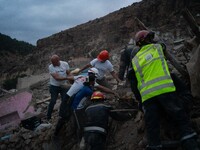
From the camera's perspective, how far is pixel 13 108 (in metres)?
8.10

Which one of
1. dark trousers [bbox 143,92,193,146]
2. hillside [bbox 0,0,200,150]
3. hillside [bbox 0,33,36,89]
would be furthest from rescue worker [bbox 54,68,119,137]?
hillside [bbox 0,33,36,89]

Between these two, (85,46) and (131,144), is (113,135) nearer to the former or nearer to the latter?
(131,144)

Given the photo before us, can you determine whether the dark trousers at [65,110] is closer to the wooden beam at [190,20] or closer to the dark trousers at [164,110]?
the dark trousers at [164,110]

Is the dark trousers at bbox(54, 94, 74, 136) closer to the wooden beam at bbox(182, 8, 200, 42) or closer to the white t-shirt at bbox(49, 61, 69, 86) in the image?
the white t-shirt at bbox(49, 61, 69, 86)

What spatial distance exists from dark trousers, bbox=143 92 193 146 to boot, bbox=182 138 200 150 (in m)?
0.08

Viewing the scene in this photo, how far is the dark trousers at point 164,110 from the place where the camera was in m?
3.01

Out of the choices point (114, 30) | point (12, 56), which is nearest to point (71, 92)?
point (114, 30)

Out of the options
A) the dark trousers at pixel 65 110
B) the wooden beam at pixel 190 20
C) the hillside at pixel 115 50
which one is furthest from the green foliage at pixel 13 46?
the wooden beam at pixel 190 20

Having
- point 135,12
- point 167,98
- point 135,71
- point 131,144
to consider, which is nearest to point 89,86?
point 131,144

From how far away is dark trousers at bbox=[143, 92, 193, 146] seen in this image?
9.87 feet

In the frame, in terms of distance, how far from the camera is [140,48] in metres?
3.50

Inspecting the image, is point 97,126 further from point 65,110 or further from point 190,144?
point 190,144

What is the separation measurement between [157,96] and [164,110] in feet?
0.87

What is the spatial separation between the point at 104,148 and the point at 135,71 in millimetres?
1688
